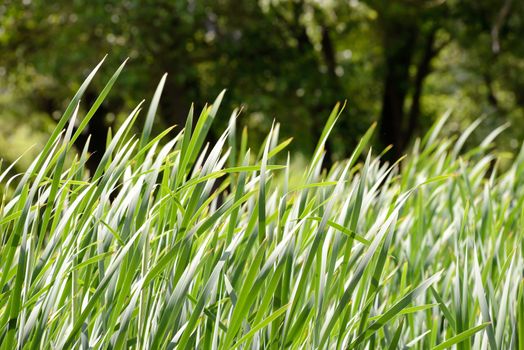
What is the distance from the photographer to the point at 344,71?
32.1 feet

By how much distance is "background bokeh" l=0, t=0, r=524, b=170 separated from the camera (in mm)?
8094

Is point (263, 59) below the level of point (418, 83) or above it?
above

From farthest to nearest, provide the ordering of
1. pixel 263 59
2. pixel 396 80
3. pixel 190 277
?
1. pixel 396 80
2. pixel 263 59
3. pixel 190 277

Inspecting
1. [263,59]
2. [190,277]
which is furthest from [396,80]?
[190,277]

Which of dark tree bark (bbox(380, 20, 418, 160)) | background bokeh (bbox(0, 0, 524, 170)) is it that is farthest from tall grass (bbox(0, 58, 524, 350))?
dark tree bark (bbox(380, 20, 418, 160))

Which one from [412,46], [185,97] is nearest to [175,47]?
[185,97]

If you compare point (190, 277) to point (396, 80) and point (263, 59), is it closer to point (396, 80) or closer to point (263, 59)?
point (263, 59)

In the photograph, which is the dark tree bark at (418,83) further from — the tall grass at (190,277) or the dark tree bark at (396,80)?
the tall grass at (190,277)

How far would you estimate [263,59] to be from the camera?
9055 millimetres

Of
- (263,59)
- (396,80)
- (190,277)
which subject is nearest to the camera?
(190,277)

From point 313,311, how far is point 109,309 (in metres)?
0.37

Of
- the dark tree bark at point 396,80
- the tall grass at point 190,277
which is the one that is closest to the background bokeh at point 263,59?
the dark tree bark at point 396,80

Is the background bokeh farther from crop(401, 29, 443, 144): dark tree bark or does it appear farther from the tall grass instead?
the tall grass

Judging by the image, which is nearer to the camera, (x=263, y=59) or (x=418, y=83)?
(x=263, y=59)
